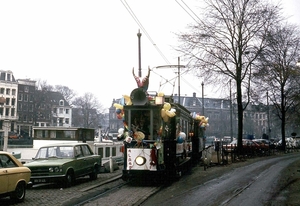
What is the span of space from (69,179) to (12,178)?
3845mm

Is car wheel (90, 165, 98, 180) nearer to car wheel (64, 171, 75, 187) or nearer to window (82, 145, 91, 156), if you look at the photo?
window (82, 145, 91, 156)

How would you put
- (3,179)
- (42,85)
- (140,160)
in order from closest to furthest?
(3,179) < (140,160) < (42,85)

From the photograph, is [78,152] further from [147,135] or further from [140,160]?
[147,135]

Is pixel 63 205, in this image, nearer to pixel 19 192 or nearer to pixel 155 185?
pixel 19 192

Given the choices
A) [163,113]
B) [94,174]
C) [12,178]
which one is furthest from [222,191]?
[12,178]

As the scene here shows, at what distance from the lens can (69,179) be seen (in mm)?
13711

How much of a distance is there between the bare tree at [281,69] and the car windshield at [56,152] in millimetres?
19474

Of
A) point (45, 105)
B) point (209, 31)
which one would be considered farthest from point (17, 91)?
point (209, 31)

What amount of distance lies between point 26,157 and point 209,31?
53.8 feet

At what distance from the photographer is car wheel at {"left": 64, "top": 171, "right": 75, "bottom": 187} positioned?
13523mm

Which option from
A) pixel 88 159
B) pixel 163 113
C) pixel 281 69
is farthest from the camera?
pixel 281 69

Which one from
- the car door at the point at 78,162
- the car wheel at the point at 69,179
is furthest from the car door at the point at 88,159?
the car wheel at the point at 69,179

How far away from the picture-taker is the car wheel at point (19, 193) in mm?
10312

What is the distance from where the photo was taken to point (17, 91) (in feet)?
274
